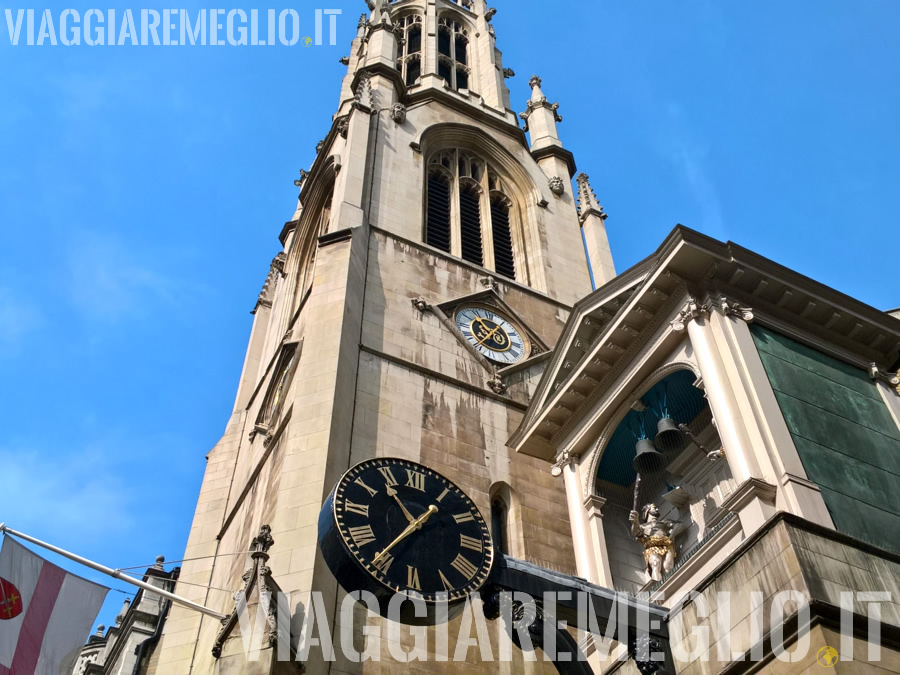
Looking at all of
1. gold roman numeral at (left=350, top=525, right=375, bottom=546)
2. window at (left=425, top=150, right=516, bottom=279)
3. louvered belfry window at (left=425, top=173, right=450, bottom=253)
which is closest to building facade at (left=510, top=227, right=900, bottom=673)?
gold roman numeral at (left=350, top=525, right=375, bottom=546)

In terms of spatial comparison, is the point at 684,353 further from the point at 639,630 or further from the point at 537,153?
the point at 537,153

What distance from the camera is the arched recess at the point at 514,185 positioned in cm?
3222

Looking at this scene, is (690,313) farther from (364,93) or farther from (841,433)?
(364,93)

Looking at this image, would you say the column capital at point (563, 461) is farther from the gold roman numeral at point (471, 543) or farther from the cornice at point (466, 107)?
the cornice at point (466, 107)

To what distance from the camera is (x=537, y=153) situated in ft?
128

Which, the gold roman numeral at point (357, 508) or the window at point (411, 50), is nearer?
the gold roman numeral at point (357, 508)

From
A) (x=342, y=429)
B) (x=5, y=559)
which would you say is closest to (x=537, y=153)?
(x=342, y=429)

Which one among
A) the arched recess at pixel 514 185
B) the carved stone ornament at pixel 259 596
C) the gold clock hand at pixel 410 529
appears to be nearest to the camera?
the gold clock hand at pixel 410 529

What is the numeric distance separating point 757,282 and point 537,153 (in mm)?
23025

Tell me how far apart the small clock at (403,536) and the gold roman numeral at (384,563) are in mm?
11

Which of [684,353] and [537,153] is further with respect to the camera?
[537,153]

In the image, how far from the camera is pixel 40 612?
50.5 feet

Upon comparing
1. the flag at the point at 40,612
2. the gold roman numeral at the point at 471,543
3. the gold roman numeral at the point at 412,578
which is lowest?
the gold roman numeral at the point at 412,578

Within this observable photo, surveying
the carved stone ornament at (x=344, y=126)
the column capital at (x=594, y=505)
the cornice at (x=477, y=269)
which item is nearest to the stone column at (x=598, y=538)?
the column capital at (x=594, y=505)
